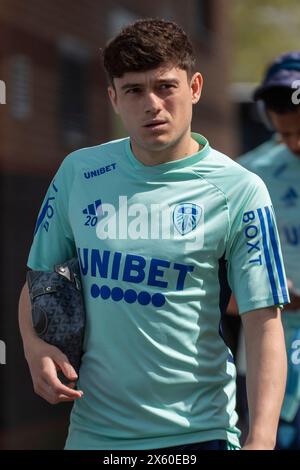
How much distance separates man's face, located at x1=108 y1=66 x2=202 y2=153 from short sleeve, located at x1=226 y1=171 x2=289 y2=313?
0.30 metres

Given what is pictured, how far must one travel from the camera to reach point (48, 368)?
140 inches

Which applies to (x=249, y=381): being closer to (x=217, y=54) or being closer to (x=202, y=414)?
(x=202, y=414)

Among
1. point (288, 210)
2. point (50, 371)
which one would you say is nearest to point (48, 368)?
point (50, 371)

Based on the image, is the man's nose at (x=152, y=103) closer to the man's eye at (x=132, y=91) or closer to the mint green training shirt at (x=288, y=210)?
the man's eye at (x=132, y=91)

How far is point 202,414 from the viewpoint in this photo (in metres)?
3.70

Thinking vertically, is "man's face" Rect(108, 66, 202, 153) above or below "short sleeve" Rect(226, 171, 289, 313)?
above

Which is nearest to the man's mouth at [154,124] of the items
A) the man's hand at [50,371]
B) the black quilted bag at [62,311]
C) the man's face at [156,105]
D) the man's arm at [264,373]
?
the man's face at [156,105]

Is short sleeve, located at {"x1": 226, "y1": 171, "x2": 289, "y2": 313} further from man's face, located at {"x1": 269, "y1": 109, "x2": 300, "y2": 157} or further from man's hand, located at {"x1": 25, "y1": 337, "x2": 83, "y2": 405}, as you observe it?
man's face, located at {"x1": 269, "y1": 109, "x2": 300, "y2": 157}

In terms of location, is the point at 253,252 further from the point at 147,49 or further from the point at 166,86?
the point at 147,49

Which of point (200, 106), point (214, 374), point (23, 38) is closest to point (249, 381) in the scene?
point (214, 374)

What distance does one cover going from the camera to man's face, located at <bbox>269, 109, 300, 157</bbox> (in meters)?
5.20

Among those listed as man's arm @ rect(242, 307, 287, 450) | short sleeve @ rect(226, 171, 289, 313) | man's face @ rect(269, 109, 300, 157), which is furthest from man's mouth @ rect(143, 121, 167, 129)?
man's face @ rect(269, 109, 300, 157)

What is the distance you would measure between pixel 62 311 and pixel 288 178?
2.20 meters

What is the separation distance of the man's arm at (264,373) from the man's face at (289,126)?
1772 millimetres
